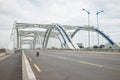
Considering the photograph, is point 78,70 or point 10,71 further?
point 10,71

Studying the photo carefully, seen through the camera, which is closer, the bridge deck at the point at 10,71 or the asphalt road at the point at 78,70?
the asphalt road at the point at 78,70

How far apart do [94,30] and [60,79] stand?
100 meters

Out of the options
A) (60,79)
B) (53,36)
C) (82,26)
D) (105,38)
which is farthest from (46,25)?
(60,79)

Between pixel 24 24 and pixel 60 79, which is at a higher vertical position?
pixel 24 24

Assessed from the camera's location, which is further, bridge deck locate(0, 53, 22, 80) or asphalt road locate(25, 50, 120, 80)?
bridge deck locate(0, 53, 22, 80)

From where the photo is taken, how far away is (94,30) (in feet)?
356

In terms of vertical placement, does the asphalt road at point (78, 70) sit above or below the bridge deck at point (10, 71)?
above

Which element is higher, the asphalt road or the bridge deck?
the asphalt road

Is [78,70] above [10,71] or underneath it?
above

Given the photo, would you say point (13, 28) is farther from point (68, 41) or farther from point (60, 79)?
Result: point (60, 79)

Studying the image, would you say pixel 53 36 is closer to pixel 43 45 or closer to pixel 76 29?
pixel 43 45

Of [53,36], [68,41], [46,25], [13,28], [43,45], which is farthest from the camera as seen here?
[53,36]

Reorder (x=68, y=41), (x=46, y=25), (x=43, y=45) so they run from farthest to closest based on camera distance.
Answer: (x=43, y=45) → (x=46, y=25) → (x=68, y=41)

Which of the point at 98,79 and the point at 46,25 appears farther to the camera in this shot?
the point at 46,25
